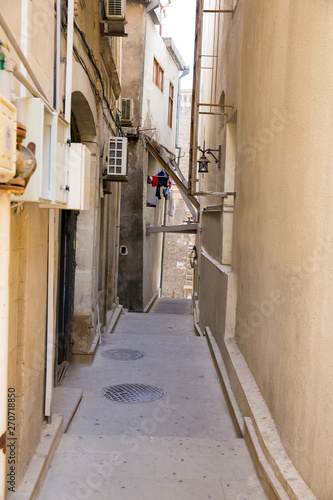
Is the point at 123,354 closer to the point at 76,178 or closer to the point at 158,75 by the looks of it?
the point at 76,178

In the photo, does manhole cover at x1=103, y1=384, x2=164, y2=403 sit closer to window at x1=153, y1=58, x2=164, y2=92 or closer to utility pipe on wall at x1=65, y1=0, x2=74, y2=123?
utility pipe on wall at x1=65, y1=0, x2=74, y2=123

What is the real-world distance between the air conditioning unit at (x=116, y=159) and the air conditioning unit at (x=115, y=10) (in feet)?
7.24

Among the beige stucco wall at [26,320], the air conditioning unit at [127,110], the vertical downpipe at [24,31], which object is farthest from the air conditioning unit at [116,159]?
the air conditioning unit at [127,110]

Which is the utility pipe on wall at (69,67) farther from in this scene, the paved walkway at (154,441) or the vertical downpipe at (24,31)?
the paved walkway at (154,441)

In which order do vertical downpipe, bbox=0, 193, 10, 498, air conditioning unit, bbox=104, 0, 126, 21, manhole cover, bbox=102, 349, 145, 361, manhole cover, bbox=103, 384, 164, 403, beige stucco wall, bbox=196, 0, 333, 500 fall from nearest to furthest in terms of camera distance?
vertical downpipe, bbox=0, 193, 10, 498, beige stucco wall, bbox=196, 0, 333, 500, manhole cover, bbox=103, 384, 164, 403, air conditioning unit, bbox=104, 0, 126, 21, manhole cover, bbox=102, 349, 145, 361

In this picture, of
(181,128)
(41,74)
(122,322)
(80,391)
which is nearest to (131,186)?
(122,322)

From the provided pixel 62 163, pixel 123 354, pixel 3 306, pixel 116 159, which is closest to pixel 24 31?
pixel 62 163

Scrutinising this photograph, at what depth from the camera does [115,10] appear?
8.14 metres

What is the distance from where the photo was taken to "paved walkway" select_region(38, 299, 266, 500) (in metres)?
4.08

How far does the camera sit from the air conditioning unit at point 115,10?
806 cm

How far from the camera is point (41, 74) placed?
388cm

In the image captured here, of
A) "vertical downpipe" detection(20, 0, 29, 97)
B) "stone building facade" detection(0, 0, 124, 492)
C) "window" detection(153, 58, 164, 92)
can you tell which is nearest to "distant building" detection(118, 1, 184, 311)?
"window" detection(153, 58, 164, 92)

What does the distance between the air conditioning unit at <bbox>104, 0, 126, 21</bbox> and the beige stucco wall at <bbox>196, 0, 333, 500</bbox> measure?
252cm

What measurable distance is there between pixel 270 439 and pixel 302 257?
1.59 metres
